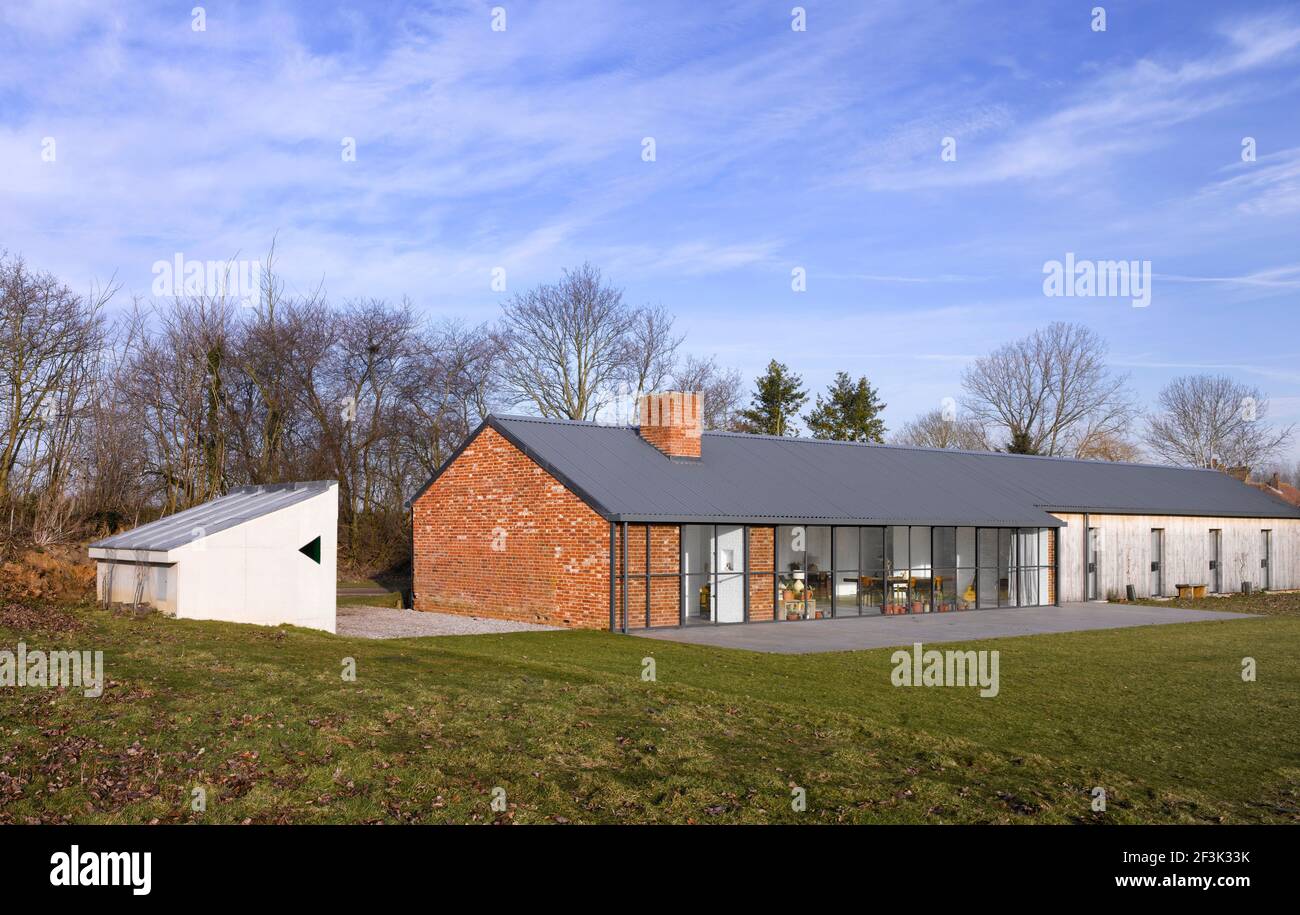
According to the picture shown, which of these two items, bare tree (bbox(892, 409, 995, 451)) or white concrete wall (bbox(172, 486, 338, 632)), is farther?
bare tree (bbox(892, 409, 995, 451))

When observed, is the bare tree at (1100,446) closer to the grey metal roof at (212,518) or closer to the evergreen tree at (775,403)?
the evergreen tree at (775,403)

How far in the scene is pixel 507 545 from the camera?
79.2 ft

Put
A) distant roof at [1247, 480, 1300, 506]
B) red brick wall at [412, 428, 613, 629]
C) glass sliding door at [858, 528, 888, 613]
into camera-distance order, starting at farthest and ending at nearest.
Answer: distant roof at [1247, 480, 1300, 506] < glass sliding door at [858, 528, 888, 613] < red brick wall at [412, 428, 613, 629]

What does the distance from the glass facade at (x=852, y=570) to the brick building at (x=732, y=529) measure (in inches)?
1.7

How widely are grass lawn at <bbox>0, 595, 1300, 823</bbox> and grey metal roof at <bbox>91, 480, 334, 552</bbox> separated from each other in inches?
128

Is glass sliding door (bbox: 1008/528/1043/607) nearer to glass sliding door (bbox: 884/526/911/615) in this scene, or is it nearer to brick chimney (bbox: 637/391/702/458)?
glass sliding door (bbox: 884/526/911/615)

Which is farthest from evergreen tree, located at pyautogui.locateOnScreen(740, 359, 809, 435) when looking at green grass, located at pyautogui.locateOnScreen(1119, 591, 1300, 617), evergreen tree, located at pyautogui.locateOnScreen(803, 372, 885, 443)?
green grass, located at pyautogui.locateOnScreen(1119, 591, 1300, 617)

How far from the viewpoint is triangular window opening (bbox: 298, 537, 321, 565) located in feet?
64.6

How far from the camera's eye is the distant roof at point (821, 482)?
2294 centimetres

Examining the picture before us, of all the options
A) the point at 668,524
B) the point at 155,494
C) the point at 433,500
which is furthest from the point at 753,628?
the point at 155,494

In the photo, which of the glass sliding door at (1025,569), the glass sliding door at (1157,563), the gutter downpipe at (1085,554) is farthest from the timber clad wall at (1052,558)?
the glass sliding door at (1157,563)

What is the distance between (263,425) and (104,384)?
11.4 meters

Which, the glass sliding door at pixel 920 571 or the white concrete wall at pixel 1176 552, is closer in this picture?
the glass sliding door at pixel 920 571
